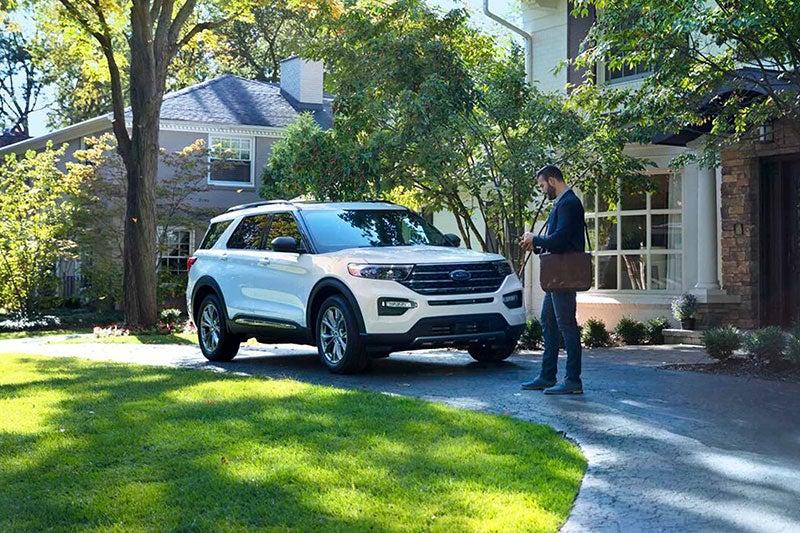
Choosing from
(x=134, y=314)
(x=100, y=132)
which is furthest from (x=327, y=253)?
(x=100, y=132)

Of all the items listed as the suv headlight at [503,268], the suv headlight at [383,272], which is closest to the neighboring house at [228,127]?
the suv headlight at [503,268]

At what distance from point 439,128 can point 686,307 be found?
4.62m

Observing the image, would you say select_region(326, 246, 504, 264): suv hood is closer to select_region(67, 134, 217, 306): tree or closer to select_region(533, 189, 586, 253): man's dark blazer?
select_region(533, 189, 586, 253): man's dark blazer

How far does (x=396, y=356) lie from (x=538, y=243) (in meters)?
5.06

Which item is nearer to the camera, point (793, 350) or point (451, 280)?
point (793, 350)

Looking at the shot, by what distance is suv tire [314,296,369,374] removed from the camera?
10680mm

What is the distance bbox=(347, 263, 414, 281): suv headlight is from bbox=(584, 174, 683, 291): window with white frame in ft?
21.6

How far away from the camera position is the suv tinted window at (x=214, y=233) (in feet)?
44.8

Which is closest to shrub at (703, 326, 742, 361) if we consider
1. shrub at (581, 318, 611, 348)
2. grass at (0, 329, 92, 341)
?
shrub at (581, 318, 611, 348)

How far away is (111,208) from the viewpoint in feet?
96.5

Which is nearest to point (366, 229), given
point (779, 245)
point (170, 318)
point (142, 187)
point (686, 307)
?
point (686, 307)

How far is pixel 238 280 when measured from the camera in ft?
41.5

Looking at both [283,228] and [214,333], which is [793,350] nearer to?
[283,228]

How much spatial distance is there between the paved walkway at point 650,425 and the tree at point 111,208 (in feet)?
51.8
